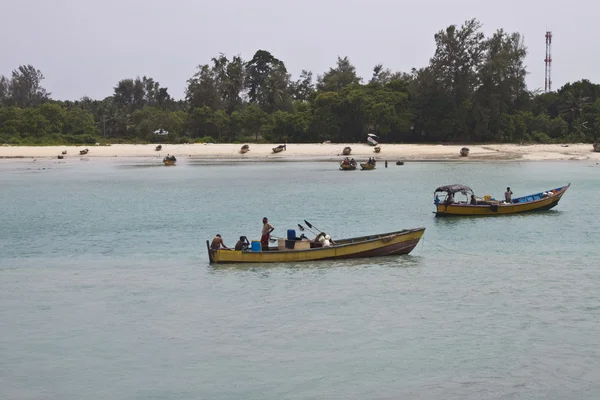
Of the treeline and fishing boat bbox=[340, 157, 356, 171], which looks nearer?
fishing boat bbox=[340, 157, 356, 171]

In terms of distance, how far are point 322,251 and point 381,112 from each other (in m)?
66.7

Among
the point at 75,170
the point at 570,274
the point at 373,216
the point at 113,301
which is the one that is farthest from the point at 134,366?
the point at 75,170

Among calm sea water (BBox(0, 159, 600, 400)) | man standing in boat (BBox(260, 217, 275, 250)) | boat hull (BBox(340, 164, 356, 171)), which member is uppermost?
boat hull (BBox(340, 164, 356, 171))

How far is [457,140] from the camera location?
94.6 m

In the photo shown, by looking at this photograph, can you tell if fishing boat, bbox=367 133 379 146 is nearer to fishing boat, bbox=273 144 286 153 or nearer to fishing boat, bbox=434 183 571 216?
fishing boat, bbox=273 144 286 153

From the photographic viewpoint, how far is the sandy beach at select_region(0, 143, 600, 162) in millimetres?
85125

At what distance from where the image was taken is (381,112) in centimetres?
8962

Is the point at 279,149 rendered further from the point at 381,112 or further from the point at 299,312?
the point at 299,312

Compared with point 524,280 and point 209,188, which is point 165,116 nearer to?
point 209,188

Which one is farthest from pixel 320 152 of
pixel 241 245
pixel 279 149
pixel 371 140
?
pixel 241 245

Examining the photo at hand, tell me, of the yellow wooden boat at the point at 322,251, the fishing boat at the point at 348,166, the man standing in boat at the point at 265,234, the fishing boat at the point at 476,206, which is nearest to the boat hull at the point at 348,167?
the fishing boat at the point at 348,166

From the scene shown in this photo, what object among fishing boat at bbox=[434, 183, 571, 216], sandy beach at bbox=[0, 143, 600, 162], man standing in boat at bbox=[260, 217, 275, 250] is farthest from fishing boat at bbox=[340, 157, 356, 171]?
man standing in boat at bbox=[260, 217, 275, 250]

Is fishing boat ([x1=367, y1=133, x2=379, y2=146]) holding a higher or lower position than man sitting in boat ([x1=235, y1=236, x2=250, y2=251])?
higher

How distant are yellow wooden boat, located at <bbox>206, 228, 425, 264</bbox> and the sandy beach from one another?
195ft
